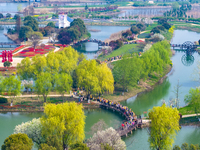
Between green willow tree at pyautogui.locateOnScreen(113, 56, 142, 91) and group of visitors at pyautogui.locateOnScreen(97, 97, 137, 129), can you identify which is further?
green willow tree at pyautogui.locateOnScreen(113, 56, 142, 91)

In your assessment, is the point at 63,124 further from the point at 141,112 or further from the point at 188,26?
the point at 188,26

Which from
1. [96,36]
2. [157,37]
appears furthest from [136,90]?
[96,36]

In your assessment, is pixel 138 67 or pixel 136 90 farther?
pixel 138 67

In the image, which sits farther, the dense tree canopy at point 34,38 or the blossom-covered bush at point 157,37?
the blossom-covered bush at point 157,37

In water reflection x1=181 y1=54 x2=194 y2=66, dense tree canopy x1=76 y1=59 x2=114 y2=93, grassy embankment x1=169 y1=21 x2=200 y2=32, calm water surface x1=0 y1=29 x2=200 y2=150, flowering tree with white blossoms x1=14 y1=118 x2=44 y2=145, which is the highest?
grassy embankment x1=169 y1=21 x2=200 y2=32

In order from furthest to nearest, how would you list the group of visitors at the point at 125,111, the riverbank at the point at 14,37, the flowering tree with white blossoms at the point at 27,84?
the riverbank at the point at 14,37 < the flowering tree with white blossoms at the point at 27,84 < the group of visitors at the point at 125,111

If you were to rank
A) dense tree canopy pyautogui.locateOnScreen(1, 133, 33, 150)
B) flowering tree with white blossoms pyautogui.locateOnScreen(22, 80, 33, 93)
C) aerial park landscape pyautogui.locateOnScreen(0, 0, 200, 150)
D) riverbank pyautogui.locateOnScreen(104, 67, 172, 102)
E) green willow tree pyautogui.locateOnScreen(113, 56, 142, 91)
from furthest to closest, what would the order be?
1. green willow tree pyautogui.locateOnScreen(113, 56, 142, 91)
2. flowering tree with white blossoms pyautogui.locateOnScreen(22, 80, 33, 93)
3. riverbank pyautogui.locateOnScreen(104, 67, 172, 102)
4. aerial park landscape pyautogui.locateOnScreen(0, 0, 200, 150)
5. dense tree canopy pyautogui.locateOnScreen(1, 133, 33, 150)

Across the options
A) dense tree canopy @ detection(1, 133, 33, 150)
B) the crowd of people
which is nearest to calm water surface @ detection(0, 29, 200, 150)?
the crowd of people

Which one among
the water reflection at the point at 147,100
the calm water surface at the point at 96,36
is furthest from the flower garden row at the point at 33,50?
the water reflection at the point at 147,100

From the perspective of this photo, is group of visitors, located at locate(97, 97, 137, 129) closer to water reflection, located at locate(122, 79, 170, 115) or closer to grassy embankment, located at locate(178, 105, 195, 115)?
water reflection, located at locate(122, 79, 170, 115)

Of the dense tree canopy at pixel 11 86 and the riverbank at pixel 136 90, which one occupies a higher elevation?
the dense tree canopy at pixel 11 86

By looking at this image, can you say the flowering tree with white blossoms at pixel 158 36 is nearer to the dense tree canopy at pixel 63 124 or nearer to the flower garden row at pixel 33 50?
the flower garden row at pixel 33 50

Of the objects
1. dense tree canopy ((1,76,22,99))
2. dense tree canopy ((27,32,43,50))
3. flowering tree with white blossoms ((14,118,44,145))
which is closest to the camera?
flowering tree with white blossoms ((14,118,44,145))
